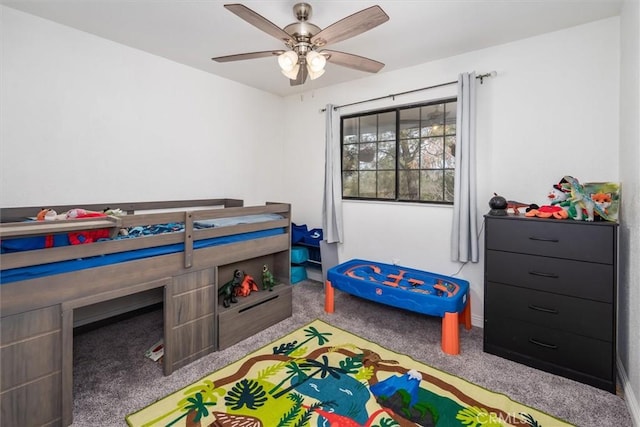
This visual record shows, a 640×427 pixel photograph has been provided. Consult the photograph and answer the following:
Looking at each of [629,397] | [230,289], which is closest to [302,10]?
[230,289]

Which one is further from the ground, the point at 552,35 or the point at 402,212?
the point at 552,35

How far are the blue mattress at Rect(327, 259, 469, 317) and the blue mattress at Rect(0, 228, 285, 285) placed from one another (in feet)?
3.83

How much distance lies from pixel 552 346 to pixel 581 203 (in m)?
1.00

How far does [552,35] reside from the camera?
2.39 meters

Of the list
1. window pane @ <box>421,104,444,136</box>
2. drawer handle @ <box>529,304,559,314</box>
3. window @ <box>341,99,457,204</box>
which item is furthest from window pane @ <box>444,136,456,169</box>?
drawer handle @ <box>529,304,559,314</box>

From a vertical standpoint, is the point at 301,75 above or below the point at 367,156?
above

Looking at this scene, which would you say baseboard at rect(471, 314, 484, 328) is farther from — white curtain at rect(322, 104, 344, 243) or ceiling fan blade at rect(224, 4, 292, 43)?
ceiling fan blade at rect(224, 4, 292, 43)

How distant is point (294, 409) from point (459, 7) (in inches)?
111

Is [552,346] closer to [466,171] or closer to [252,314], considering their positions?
[466,171]

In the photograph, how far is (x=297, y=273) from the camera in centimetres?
393

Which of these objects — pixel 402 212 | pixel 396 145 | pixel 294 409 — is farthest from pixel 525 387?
pixel 396 145

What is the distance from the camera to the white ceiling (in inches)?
81.2

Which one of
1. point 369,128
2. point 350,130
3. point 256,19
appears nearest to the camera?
point 256,19

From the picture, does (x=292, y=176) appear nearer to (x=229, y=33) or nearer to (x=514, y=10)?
(x=229, y=33)
